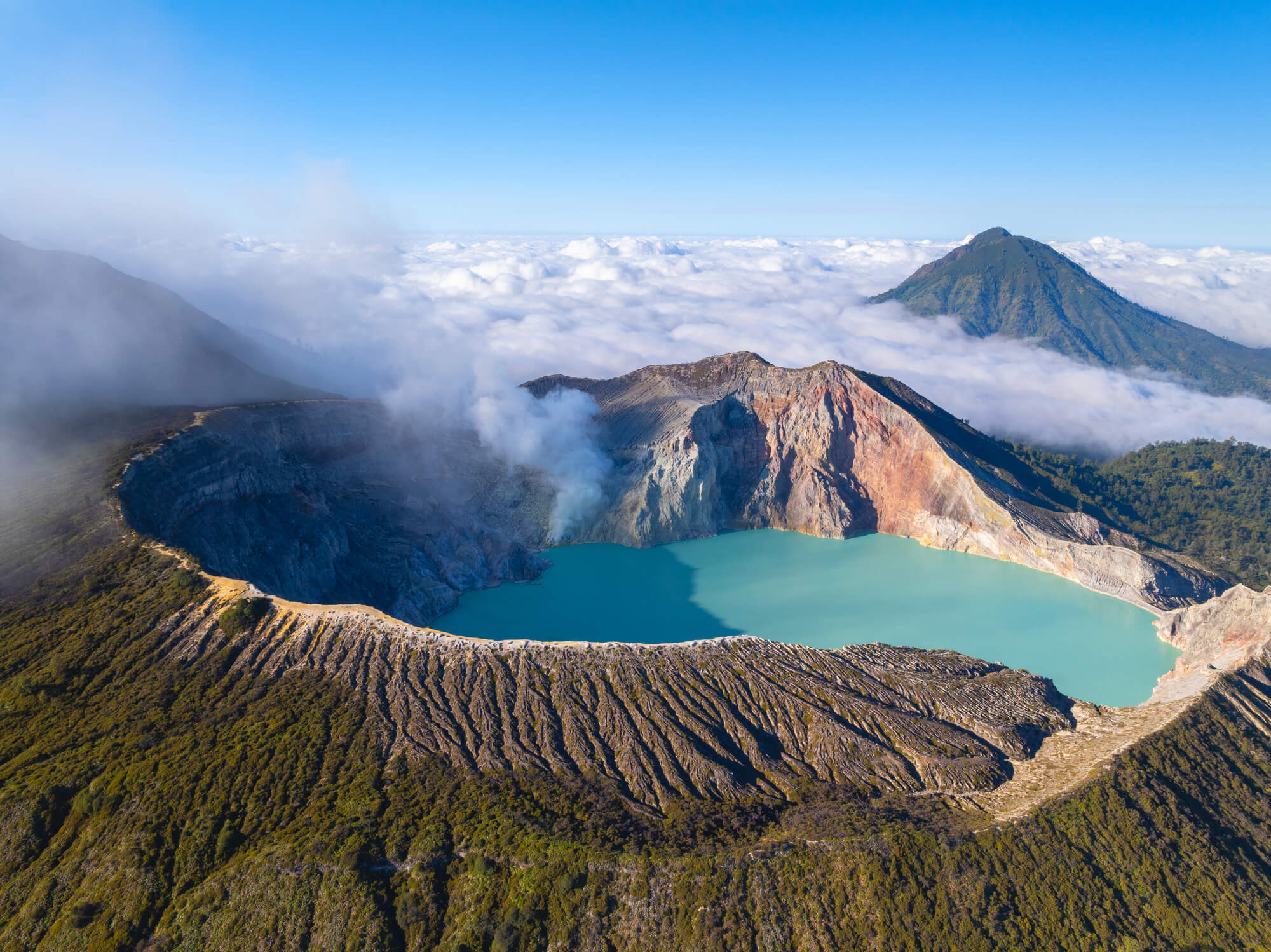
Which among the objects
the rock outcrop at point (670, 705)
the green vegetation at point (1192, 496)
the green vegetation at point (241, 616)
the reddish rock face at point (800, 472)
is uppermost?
the green vegetation at point (241, 616)

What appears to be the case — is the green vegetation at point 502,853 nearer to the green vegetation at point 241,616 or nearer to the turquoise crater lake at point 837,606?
the green vegetation at point 241,616

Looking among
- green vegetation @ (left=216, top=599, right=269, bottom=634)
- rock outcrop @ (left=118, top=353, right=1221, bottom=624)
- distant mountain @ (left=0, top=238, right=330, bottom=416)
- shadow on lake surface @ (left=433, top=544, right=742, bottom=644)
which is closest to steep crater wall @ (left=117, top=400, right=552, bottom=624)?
rock outcrop @ (left=118, top=353, right=1221, bottom=624)

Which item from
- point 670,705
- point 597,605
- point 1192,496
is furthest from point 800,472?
point 1192,496

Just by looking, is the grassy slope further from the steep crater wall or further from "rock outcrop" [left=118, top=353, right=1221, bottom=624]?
the steep crater wall

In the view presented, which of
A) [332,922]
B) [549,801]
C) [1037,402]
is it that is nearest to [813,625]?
[549,801]

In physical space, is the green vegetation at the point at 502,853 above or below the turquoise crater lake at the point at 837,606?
above

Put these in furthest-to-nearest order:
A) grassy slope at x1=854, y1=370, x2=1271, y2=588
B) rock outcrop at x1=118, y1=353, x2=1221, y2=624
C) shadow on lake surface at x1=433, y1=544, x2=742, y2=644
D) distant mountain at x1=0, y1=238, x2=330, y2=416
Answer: grassy slope at x1=854, y1=370, x2=1271, y2=588 → distant mountain at x1=0, y1=238, x2=330, y2=416 → shadow on lake surface at x1=433, y1=544, x2=742, y2=644 → rock outcrop at x1=118, y1=353, x2=1221, y2=624

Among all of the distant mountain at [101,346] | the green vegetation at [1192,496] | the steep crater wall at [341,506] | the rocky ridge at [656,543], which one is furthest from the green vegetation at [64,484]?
the green vegetation at [1192,496]
